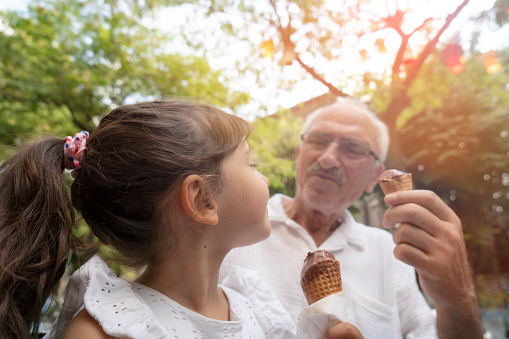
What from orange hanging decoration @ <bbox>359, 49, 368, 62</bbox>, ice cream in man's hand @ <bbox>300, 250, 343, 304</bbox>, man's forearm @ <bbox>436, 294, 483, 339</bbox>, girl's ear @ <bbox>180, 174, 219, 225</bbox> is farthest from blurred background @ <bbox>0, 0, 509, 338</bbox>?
ice cream in man's hand @ <bbox>300, 250, 343, 304</bbox>

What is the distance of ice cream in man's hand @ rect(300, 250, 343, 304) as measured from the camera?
2.70ft

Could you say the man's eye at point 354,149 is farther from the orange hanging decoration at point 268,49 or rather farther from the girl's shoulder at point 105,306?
the girl's shoulder at point 105,306

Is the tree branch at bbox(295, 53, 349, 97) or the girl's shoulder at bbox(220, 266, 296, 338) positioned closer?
the girl's shoulder at bbox(220, 266, 296, 338)

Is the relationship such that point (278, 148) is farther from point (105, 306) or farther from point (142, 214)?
point (105, 306)

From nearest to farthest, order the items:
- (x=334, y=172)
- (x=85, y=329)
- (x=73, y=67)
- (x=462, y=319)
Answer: (x=85, y=329) < (x=462, y=319) < (x=334, y=172) < (x=73, y=67)

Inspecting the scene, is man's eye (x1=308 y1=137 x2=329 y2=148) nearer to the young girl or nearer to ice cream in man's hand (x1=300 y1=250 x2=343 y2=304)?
the young girl

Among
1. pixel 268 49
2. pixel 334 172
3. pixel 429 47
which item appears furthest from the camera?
pixel 268 49

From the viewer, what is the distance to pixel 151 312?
784 mm

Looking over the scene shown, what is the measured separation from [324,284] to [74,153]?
749 mm

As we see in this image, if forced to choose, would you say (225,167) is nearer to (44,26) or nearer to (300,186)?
(300,186)

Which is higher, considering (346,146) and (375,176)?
(346,146)

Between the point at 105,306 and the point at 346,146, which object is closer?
the point at 105,306

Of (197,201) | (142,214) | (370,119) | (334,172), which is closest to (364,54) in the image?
(370,119)

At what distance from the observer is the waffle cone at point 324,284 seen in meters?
0.82
